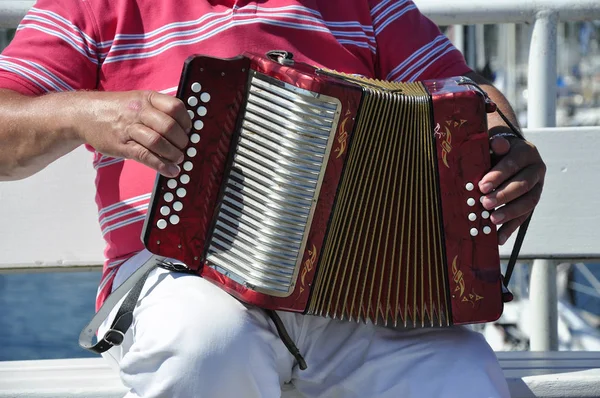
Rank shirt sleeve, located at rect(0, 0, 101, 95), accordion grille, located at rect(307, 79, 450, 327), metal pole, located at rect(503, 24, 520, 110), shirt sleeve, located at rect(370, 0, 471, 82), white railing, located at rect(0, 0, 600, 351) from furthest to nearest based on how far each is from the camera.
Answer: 1. metal pole, located at rect(503, 24, 520, 110)
2. white railing, located at rect(0, 0, 600, 351)
3. shirt sleeve, located at rect(370, 0, 471, 82)
4. shirt sleeve, located at rect(0, 0, 101, 95)
5. accordion grille, located at rect(307, 79, 450, 327)

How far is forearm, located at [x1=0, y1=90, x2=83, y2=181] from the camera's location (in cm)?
183

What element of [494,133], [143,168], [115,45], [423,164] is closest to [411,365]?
[423,164]

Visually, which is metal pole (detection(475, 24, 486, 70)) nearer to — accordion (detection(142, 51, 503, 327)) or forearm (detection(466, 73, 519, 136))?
forearm (detection(466, 73, 519, 136))

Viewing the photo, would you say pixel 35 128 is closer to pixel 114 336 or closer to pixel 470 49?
pixel 114 336

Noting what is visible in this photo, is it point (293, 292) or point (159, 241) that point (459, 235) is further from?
point (159, 241)

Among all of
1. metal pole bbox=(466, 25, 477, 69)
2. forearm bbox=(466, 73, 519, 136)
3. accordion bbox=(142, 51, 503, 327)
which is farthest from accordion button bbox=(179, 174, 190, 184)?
metal pole bbox=(466, 25, 477, 69)

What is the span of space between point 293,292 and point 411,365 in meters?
0.30

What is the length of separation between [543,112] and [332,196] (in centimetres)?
119

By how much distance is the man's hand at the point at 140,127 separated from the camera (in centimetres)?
168

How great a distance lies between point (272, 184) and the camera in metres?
1.73

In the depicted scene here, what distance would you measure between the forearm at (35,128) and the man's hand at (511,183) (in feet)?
2.76

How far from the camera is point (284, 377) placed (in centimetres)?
188

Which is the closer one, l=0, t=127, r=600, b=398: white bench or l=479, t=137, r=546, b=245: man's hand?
l=479, t=137, r=546, b=245: man's hand

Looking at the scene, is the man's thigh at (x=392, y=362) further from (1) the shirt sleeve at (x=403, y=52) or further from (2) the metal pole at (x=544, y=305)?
(2) the metal pole at (x=544, y=305)
